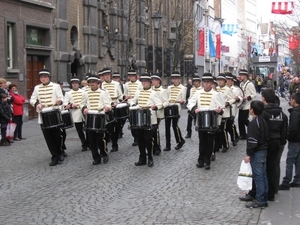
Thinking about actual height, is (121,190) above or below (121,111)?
below

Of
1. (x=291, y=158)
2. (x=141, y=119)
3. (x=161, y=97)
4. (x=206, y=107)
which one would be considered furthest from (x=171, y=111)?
(x=291, y=158)

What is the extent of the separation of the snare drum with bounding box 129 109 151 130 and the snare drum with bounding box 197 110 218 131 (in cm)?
107

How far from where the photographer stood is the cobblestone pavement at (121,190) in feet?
25.1

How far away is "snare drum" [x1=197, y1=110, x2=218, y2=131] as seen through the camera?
1109 centimetres

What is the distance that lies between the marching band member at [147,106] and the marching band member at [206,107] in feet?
2.79

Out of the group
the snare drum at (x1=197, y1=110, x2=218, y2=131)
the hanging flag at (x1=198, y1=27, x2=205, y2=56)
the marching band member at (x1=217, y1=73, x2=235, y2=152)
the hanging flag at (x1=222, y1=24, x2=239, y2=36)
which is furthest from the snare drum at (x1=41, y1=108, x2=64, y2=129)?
the hanging flag at (x1=222, y1=24, x2=239, y2=36)

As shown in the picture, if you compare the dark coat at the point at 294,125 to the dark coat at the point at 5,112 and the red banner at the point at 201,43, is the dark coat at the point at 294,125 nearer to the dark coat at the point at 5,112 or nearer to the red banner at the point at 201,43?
the dark coat at the point at 5,112

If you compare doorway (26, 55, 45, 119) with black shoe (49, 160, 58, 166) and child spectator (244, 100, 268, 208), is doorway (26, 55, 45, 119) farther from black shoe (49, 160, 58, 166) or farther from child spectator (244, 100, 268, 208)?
child spectator (244, 100, 268, 208)

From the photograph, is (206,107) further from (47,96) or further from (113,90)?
(113,90)

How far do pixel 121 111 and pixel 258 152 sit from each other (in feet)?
21.5

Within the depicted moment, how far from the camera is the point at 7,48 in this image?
20.7 meters

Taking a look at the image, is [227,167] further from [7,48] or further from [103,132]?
[7,48]

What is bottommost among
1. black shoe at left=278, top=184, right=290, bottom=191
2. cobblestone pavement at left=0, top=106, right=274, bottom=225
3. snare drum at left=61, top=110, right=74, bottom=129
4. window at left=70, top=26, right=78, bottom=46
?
cobblestone pavement at left=0, top=106, right=274, bottom=225

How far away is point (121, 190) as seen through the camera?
9.38 m
